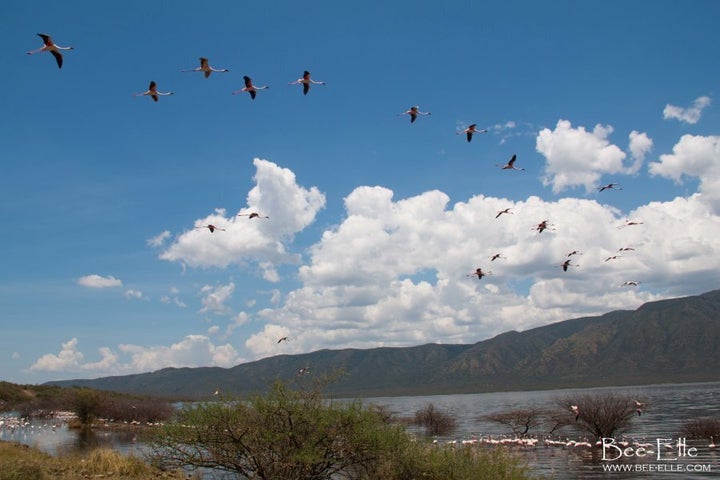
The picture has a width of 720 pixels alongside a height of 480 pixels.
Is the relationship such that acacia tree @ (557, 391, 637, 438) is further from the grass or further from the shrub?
the grass

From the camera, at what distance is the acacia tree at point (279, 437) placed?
2036 cm

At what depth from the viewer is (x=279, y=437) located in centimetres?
2000

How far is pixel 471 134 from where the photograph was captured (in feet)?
72.9

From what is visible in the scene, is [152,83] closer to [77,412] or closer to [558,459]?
[558,459]

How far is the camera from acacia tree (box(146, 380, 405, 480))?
802 inches

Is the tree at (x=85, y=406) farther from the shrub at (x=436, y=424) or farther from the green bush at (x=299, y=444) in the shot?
the green bush at (x=299, y=444)

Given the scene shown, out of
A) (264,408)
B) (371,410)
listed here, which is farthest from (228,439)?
(371,410)

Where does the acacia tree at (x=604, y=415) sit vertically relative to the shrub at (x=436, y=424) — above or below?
above

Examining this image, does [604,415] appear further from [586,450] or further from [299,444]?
[299,444]

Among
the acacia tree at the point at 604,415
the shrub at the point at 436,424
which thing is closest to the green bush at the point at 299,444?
the acacia tree at the point at 604,415

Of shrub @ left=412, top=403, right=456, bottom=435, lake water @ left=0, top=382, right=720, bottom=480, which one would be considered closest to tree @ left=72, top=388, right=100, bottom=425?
lake water @ left=0, top=382, right=720, bottom=480

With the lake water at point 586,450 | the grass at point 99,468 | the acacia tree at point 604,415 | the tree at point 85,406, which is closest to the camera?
the grass at point 99,468

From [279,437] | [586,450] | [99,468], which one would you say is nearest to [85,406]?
[99,468]

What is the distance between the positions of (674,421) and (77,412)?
3084 inches
